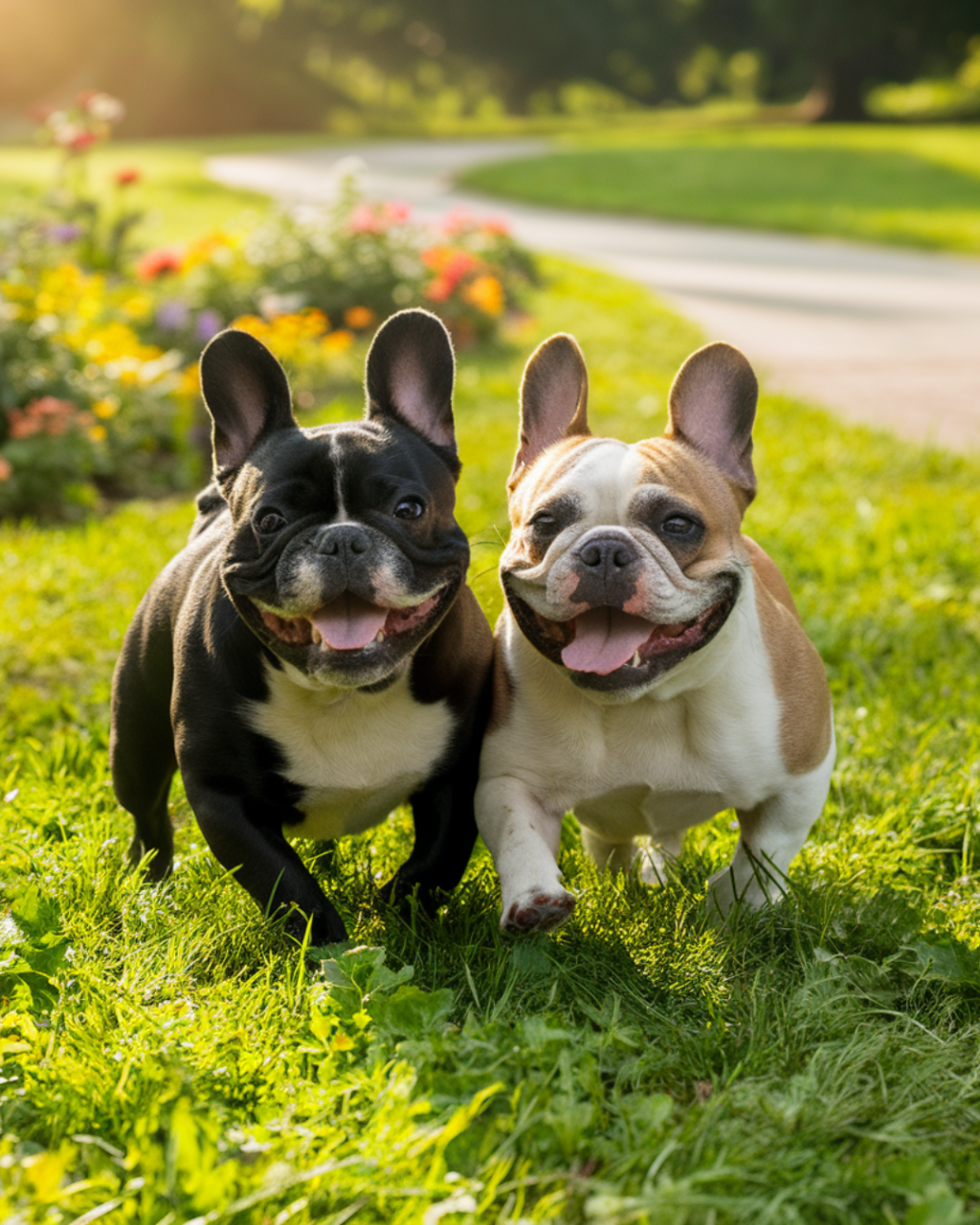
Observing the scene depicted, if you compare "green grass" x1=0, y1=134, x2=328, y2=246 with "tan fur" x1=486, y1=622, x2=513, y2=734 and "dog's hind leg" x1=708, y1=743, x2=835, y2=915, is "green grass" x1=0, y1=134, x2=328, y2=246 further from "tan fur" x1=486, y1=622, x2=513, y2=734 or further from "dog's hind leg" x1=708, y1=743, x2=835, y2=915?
"dog's hind leg" x1=708, y1=743, x2=835, y2=915

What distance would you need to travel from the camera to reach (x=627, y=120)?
156 ft

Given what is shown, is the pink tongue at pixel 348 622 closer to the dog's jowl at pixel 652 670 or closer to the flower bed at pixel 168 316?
the dog's jowl at pixel 652 670

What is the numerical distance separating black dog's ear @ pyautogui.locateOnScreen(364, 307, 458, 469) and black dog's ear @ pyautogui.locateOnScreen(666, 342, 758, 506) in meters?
0.56

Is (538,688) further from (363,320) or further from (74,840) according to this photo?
(363,320)

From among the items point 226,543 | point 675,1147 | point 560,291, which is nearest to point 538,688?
point 226,543

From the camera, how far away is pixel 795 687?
10.0 ft

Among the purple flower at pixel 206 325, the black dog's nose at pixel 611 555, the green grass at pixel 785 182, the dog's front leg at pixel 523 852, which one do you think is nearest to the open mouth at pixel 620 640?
the black dog's nose at pixel 611 555

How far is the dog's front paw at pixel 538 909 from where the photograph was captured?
263 centimetres

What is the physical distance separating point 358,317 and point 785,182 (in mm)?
18210

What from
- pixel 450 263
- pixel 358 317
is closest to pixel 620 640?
pixel 358 317

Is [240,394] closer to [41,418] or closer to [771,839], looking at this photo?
[771,839]

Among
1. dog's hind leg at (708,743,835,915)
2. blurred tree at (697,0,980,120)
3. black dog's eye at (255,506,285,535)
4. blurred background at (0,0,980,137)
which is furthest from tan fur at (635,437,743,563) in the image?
blurred tree at (697,0,980,120)

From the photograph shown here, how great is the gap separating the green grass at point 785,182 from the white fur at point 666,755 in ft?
50.7

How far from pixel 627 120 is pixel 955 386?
4143cm
